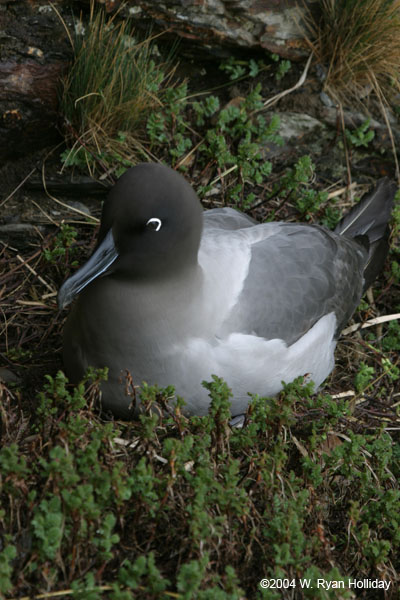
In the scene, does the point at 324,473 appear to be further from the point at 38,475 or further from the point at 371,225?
the point at 371,225

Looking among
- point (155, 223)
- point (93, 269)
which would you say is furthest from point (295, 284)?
point (93, 269)

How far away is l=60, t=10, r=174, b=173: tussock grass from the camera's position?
369cm

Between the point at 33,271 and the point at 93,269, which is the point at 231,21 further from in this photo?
the point at 93,269

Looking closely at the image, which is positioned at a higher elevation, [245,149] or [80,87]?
[80,87]

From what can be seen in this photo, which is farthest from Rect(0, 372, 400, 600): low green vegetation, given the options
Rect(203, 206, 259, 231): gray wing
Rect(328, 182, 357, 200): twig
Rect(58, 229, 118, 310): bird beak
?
Rect(328, 182, 357, 200): twig

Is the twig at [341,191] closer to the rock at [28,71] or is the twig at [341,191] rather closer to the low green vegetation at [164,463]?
the low green vegetation at [164,463]

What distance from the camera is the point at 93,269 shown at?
279 cm

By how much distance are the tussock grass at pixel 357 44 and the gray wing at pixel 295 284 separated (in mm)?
1280

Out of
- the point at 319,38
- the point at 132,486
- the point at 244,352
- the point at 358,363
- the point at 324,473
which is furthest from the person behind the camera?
the point at 319,38

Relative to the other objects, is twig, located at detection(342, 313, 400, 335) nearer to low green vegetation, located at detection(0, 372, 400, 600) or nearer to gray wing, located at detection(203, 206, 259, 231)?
gray wing, located at detection(203, 206, 259, 231)

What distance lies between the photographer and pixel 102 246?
2.77 m

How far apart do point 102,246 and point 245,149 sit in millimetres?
1590

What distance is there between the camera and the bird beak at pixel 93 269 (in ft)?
9.09

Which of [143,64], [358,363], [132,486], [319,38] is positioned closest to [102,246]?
[132,486]
